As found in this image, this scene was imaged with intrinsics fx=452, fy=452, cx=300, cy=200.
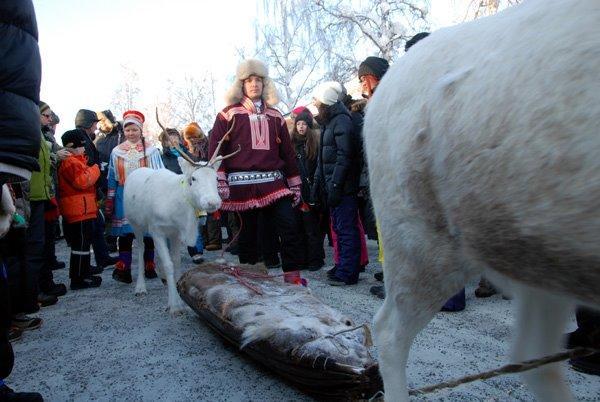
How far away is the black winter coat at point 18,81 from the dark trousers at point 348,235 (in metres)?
3.42

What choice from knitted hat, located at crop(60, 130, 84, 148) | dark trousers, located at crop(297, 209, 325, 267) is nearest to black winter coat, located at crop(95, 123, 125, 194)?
knitted hat, located at crop(60, 130, 84, 148)

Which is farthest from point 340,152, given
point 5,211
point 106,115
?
point 106,115

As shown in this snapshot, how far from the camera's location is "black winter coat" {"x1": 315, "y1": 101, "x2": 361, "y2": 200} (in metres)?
4.64

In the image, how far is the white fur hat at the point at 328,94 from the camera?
4793mm

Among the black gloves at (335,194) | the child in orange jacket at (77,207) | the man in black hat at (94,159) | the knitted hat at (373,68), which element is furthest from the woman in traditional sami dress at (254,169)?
the man in black hat at (94,159)

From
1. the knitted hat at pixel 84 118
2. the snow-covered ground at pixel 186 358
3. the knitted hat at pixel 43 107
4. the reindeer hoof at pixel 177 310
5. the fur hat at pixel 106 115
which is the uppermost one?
the fur hat at pixel 106 115

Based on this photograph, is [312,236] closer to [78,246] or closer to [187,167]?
[187,167]

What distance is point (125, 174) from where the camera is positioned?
5.61 m

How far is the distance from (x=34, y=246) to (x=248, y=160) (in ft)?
6.84

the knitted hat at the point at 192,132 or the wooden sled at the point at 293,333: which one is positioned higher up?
the knitted hat at the point at 192,132

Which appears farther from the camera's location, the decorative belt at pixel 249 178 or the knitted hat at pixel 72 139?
the knitted hat at pixel 72 139

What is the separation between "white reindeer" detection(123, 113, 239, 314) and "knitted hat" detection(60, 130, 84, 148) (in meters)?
1.05

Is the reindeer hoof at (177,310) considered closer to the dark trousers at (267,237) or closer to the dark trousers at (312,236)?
the dark trousers at (267,237)

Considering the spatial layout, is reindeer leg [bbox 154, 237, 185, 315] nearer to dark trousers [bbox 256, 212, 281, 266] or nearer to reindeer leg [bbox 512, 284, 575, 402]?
dark trousers [bbox 256, 212, 281, 266]
